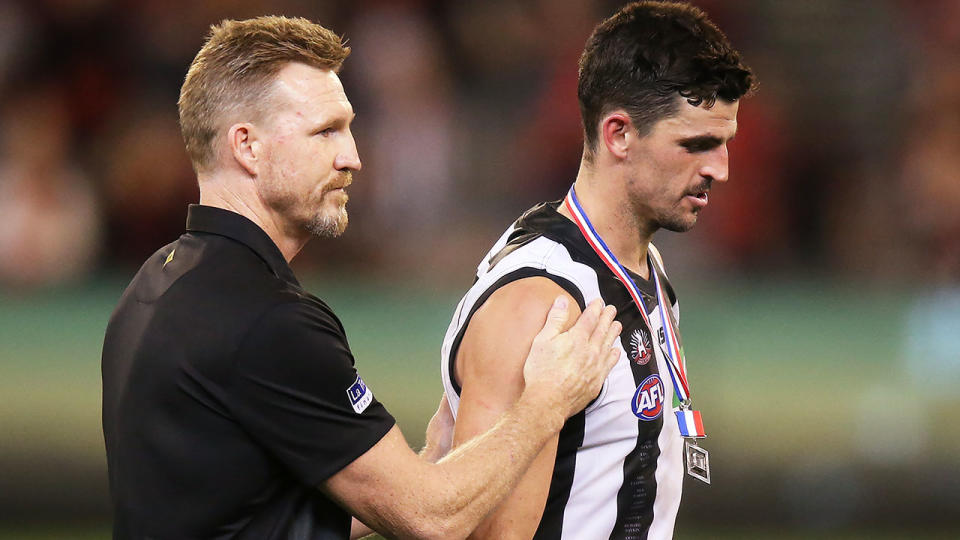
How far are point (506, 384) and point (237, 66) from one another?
96cm

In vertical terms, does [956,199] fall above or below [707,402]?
above

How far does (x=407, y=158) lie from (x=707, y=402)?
3.01m

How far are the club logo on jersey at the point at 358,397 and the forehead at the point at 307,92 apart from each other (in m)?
0.64

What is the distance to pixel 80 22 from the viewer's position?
8.72 meters

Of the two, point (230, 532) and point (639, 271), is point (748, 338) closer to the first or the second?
point (639, 271)

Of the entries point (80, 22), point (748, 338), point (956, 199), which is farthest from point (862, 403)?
point (80, 22)

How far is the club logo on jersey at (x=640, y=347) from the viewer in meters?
3.14

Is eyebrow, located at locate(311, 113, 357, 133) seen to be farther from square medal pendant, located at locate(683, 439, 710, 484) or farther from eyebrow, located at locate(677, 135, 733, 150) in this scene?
square medal pendant, located at locate(683, 439, 710, 484)

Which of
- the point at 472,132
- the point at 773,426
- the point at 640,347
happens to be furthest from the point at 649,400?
the point at 472,132

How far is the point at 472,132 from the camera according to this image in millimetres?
8305

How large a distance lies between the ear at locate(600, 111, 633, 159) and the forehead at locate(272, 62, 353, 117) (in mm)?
720

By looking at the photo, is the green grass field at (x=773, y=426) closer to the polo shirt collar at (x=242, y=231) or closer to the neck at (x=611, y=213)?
the neck at (x=611, y=213)

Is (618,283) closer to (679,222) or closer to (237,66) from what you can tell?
(679,222)

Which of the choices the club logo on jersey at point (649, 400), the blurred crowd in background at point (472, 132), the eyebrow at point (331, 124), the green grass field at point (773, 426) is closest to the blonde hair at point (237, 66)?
the eyebrow at point (331, 124)
